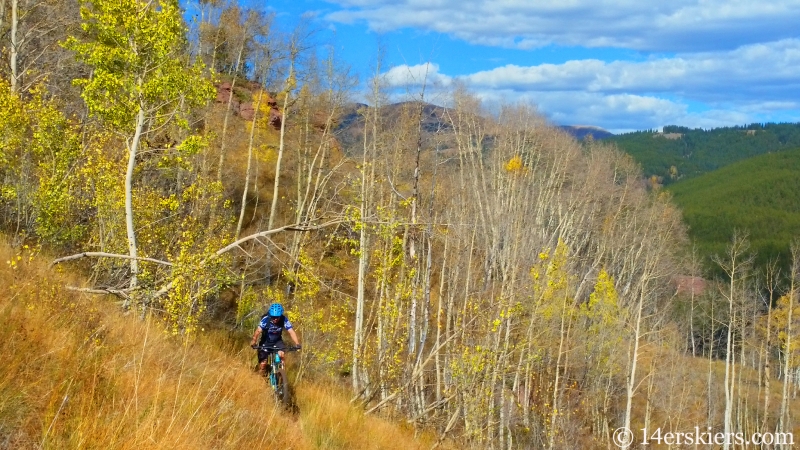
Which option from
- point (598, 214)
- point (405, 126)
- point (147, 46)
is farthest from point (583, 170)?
point (147, 46)

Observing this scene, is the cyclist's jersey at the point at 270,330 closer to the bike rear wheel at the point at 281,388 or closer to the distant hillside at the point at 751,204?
the bike rear wheel at the point at 281,388

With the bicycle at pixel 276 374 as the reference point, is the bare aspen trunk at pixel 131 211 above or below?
above

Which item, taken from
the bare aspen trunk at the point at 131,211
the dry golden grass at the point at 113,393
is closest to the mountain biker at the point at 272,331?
the dry golden grass at the point at 113,393

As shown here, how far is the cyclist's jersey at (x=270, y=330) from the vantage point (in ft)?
30.0

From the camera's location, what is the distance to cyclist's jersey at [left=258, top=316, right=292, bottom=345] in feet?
30.0

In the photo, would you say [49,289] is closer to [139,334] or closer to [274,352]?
[139,334]

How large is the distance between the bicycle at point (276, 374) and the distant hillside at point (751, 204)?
116617 mm

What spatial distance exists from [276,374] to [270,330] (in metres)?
0.88

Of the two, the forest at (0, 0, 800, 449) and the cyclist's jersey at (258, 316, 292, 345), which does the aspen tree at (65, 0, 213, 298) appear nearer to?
the forest at (0, 0, 800, 449)

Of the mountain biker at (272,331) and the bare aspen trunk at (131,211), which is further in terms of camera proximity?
the mountain biker at (272,331)

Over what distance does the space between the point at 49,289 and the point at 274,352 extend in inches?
136

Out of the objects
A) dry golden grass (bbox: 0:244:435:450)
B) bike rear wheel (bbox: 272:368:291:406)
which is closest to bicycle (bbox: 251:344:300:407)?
bike rear wheel (bbox: 272:368:291:406)

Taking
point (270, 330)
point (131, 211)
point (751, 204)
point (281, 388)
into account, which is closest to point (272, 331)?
point (270, 330)

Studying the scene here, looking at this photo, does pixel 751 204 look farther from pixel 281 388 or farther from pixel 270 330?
pixel 281 388
